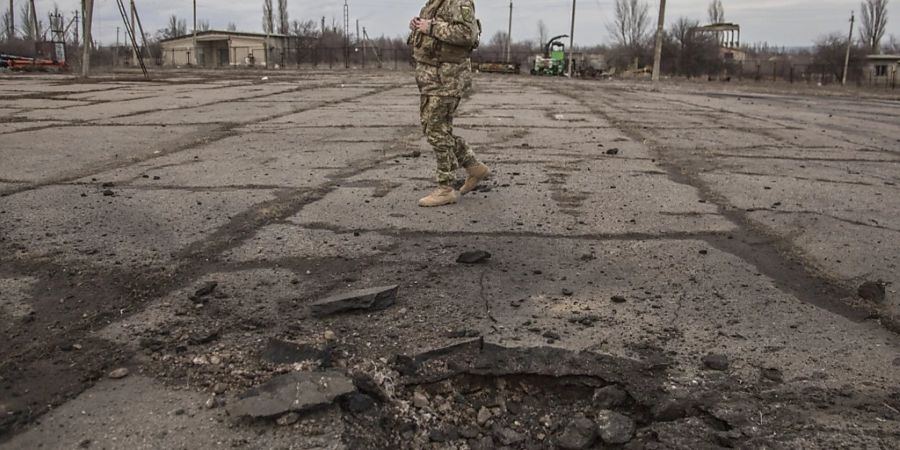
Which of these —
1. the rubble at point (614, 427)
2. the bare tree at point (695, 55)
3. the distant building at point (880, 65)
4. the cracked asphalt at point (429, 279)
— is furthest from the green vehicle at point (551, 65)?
the rubble at point (614, 427)

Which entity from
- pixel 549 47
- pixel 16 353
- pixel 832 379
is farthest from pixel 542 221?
pixel 549 47

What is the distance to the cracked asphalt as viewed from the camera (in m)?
2.38

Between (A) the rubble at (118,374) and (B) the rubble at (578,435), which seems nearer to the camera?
(B) the rubble at (578,435)

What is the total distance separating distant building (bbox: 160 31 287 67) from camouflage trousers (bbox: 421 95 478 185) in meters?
66.7

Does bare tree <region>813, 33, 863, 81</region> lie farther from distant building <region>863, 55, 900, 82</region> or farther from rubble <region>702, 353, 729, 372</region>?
rubble <region>702, 353, 729, 372</region>

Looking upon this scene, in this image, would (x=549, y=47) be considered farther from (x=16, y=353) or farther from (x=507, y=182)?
(x=16, y=353)

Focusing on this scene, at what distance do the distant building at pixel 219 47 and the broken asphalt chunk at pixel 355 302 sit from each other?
226 ft

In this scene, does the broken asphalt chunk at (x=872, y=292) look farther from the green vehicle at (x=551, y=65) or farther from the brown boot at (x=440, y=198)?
the green vehicle at (x=551, y=65)

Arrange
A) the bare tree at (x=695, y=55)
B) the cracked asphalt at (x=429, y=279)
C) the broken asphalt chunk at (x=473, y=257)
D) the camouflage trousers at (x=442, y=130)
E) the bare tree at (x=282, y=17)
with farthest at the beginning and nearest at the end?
the bare tree at (x=282, y=17)
the bare tree at (x=695, y=55)
the camouflage trousers at (x=442, y=130)
the broken asphalt chunk at (x=473, y=257)
the cracked asphalt at (x=429, y=279)

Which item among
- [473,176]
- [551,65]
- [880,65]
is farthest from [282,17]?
[473,176]

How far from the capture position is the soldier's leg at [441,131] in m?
5.20

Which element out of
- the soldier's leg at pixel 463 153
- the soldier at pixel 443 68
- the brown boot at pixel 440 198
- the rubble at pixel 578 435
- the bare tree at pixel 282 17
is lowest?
the rubble at pixel 578 435

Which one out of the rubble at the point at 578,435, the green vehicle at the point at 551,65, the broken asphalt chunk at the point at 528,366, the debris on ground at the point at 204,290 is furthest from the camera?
the green vehicle at the point at 551,65

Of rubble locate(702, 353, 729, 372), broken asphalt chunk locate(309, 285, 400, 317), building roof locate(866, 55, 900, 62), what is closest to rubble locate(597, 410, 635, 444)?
rubble locate(702, 353, 729, 372)
